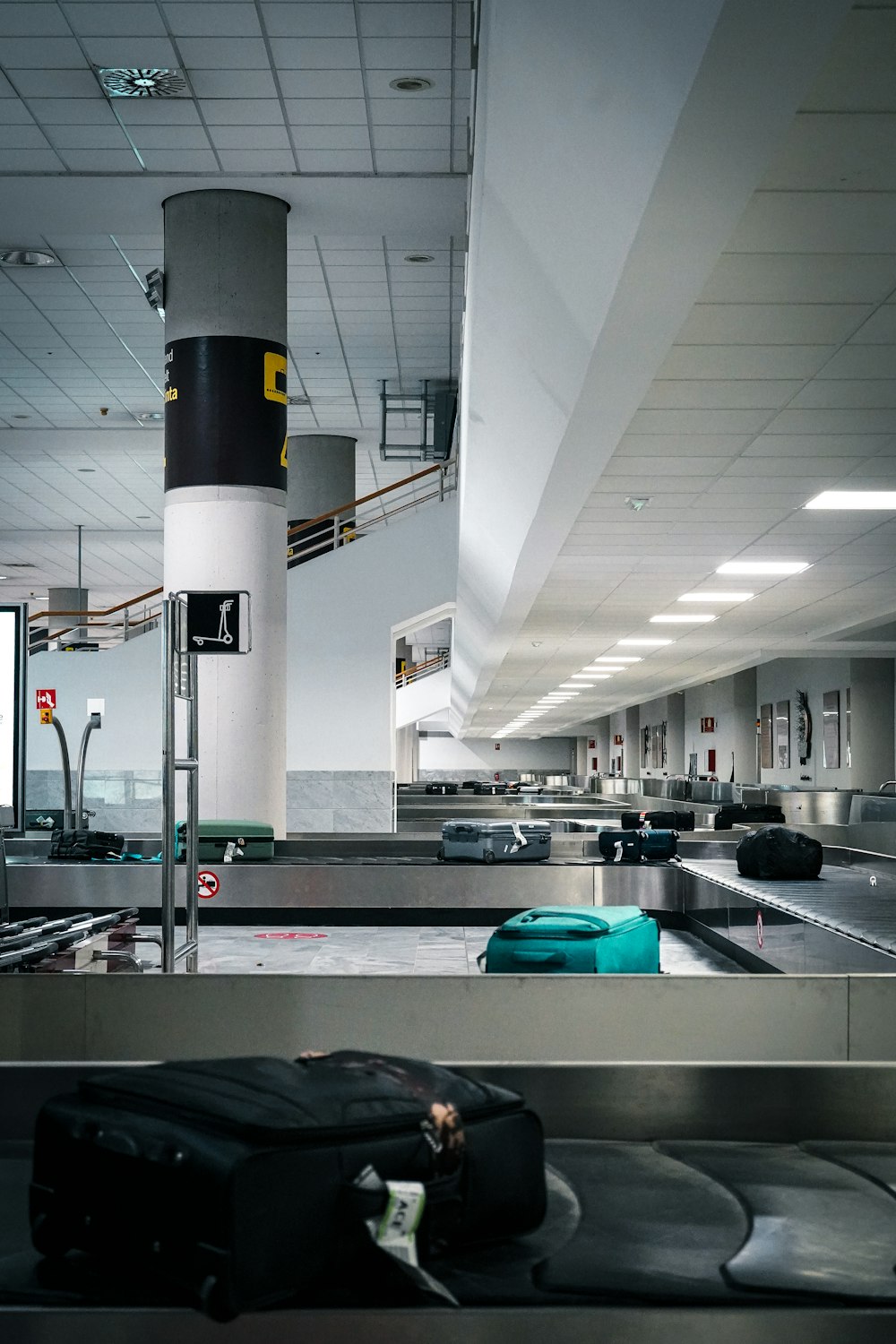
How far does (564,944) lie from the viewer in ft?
17.3

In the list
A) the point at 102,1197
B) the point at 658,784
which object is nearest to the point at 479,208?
the point at 102,1197

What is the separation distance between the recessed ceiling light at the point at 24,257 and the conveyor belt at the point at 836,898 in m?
8.29

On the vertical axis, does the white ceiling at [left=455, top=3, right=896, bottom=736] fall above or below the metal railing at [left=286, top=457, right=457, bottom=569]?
A: below

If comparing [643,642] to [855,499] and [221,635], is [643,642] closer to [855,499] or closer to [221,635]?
[855,499]

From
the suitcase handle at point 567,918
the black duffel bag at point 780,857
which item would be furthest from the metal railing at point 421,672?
the suitcase handle at point 567,918

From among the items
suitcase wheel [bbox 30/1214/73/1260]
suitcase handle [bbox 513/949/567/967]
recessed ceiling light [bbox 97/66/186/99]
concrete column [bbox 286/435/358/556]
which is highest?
recessed ceiling light [bbox 97/66/186/99]

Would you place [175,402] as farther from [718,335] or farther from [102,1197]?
[102,1197]

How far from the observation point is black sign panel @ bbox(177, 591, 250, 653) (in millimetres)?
5238

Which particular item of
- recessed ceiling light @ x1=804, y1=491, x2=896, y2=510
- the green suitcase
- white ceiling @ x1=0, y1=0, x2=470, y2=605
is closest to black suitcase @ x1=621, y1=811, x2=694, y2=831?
the green suitcase

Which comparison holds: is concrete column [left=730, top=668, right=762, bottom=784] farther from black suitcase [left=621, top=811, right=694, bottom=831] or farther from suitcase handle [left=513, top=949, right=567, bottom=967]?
suitcase handle [left=513, top=949, right=567, bottom=967]

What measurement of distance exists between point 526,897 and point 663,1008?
198 inches

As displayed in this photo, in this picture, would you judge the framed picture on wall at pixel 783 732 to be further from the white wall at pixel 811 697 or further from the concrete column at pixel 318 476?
the concrete column at pixel 318 476

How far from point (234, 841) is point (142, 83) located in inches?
213

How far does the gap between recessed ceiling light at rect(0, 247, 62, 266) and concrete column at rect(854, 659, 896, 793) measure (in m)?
16.8
